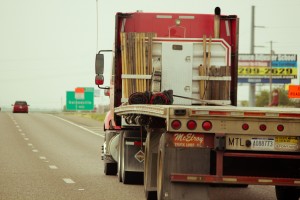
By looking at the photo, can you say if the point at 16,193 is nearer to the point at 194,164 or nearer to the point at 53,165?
the point at 194,164

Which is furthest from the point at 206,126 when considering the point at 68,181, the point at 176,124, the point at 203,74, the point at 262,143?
the point at 68,181

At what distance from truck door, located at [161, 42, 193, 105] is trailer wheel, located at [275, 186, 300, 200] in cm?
345

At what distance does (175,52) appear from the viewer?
16641 mm

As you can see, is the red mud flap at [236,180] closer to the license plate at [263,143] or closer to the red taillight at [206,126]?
the license plate at [263,143]

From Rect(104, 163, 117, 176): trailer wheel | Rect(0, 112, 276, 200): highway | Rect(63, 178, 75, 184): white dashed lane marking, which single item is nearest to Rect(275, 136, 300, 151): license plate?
Rect(0, 112, 276, 200): highway

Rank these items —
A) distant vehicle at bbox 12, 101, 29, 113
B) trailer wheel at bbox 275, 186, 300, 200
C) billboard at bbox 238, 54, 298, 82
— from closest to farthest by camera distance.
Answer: trailer wheel at bbox 275, 186, 300, 200 → distant vehicle at bbox 12, 101, 29, 113 → billboard at bbox 238, 54, 298, 82

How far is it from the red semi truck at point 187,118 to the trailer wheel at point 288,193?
15 millimetres

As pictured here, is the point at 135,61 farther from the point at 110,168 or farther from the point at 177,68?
the point at 110,168

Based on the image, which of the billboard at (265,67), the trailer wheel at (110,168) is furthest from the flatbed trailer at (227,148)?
the billboard at (265,67)

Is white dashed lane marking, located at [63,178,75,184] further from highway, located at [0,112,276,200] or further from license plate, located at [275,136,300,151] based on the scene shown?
license plate, located at [275,136,300,151]

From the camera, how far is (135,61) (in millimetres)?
16516

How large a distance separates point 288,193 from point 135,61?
181 inches

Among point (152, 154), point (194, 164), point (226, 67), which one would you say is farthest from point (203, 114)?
point (226, 67)

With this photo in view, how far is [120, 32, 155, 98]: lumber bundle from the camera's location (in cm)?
1644
